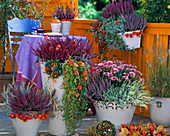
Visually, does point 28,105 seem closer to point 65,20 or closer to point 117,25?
point 117,25

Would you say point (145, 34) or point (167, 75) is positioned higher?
point (145, 34)

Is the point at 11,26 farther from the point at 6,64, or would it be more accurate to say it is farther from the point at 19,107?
the point at 19,107

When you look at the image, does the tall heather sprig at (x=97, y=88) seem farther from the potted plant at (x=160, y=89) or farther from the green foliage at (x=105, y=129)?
the potted plant at (x=160, y=89)

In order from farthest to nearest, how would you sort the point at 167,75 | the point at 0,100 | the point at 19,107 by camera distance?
the point at 0,100 → the point at 167,75 → the point at 19,107

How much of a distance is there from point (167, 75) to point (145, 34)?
0.60 metres

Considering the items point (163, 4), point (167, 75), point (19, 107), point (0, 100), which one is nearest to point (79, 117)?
point (19, 107)

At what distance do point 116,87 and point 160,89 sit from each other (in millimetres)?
608

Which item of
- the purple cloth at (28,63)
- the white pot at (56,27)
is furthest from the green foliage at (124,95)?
the white pot at (56,27)

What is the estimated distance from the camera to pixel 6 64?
5598 mm

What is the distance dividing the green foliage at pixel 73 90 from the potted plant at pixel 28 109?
17cm

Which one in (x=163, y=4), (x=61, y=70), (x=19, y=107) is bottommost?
(x=19, y=107)

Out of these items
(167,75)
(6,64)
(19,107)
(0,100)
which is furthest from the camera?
(6,64)

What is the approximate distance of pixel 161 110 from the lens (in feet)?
12.3

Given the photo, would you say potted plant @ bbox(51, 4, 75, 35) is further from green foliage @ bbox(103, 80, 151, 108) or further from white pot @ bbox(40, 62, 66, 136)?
green foliage @ bbox(103, 80, 151, 108)
